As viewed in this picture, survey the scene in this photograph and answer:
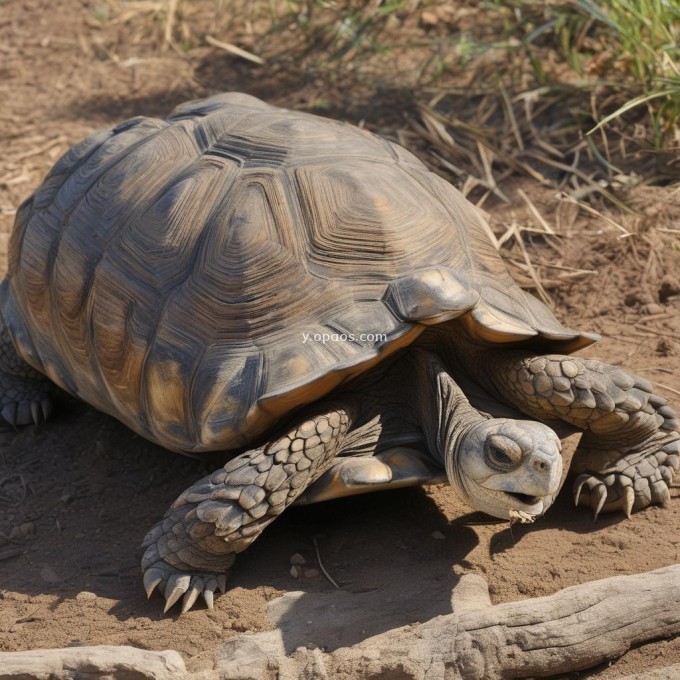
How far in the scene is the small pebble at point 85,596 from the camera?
134 inches

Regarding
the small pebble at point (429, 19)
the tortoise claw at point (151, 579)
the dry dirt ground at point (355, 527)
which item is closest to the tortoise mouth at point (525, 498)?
the dry dirt ground at point (355, 527)

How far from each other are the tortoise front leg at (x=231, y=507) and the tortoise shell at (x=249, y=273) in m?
0.13

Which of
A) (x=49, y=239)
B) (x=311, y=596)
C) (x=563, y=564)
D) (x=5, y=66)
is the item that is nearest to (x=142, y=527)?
(x=311, y=596)

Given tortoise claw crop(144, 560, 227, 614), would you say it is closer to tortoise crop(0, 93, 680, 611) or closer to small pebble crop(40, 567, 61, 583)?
tortoise crop(0, 93, 680, 611)

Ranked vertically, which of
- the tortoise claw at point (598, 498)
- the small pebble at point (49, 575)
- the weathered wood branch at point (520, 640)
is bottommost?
the small pebble at point (49, 575)

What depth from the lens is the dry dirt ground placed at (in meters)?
3.27

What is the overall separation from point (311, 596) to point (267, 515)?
31cm

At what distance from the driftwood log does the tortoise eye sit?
0.43 metres

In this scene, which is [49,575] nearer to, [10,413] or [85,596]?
[85,596]

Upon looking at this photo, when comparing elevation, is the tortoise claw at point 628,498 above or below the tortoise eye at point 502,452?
below

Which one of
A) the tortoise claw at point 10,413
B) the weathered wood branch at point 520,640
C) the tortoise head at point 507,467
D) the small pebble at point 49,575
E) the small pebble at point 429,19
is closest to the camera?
the weathered wood branch at point 520,640

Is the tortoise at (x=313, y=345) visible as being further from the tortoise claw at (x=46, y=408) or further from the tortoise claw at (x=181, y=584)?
the tortoise claw at (x=46, y=408)

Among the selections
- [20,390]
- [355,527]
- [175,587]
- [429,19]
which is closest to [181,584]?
[175,587]

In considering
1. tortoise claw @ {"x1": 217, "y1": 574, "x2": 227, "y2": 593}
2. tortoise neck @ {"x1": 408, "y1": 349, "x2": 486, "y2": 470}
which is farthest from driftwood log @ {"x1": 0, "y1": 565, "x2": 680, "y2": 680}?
tortoise neck @ {"x1": 408, "y1": 349, "x2": 486, "y2": 470}
